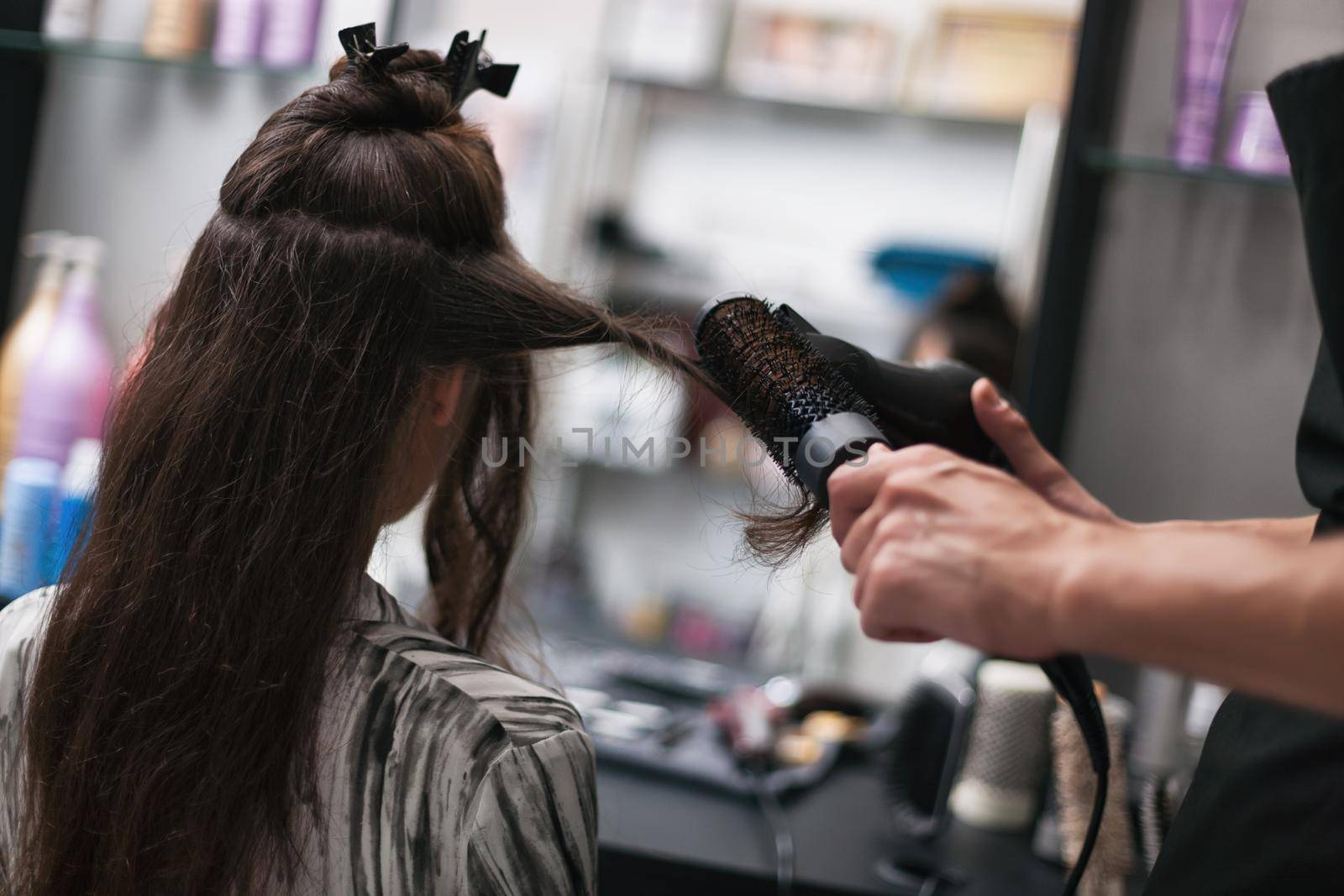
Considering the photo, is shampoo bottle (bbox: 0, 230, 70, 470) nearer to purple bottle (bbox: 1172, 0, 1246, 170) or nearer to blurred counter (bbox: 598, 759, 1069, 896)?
blurred counter (bbox: 598, 759, 1069, 896)

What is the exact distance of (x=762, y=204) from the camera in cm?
221

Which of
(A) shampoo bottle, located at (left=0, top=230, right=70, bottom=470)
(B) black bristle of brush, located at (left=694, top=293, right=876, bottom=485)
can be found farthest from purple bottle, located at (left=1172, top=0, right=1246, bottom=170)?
(A) shampoo bottle, located at (left=0, top=230, right=70, bottom=470)

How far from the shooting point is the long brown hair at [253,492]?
0.61m

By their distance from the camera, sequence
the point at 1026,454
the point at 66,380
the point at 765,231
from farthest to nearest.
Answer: the point at 765,231, the point at 66,380, the point at 1026,454


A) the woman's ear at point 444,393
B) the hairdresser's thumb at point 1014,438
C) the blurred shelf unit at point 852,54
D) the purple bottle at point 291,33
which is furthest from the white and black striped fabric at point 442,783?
the blurred shelf unit at point 852,54

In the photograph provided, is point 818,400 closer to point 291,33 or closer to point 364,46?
point 364,46

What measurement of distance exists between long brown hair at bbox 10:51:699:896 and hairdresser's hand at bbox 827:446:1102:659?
0.30m

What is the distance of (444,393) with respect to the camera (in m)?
0.70

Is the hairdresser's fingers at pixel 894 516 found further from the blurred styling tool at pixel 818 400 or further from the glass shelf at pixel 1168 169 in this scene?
the glass shelf at pixel 1168 169

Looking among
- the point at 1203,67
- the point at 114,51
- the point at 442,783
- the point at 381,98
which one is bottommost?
the point at 442,783

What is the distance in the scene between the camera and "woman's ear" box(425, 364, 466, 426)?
69 centimetres

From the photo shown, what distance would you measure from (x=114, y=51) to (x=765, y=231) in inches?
46.7

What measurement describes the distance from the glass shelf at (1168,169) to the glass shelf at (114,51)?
1.06 metres

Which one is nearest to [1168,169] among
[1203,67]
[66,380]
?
[1203,67]
